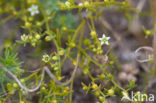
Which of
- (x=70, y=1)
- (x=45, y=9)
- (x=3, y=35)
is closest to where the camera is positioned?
(x=70, y=1)

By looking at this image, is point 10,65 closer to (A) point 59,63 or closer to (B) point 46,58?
(B) point 46,58

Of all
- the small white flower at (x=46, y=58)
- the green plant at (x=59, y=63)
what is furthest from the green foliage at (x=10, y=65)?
the small white flower at (x=46, y=58)

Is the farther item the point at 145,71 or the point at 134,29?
the point at 134,29

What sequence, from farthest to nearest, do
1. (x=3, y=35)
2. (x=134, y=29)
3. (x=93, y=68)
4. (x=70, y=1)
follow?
(x=134, y=29)
(x=3, y=35)
(x=93, y=68)
(x=70, y=1)

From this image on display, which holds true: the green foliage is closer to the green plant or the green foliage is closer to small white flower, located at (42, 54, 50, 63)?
the green plant

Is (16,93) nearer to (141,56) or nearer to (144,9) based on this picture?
(141,56)

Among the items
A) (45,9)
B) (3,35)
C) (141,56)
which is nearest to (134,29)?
(141,56)

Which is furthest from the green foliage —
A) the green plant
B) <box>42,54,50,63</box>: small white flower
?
<box>42,54,50,63</box>: small white flower

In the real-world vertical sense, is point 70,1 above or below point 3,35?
above

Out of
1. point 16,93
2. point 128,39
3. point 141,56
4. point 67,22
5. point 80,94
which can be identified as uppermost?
point 67,22

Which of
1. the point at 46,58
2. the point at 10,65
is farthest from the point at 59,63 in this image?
the point at 10,65

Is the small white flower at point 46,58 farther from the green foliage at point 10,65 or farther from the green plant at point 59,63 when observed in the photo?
the green foliage at point 10,65
